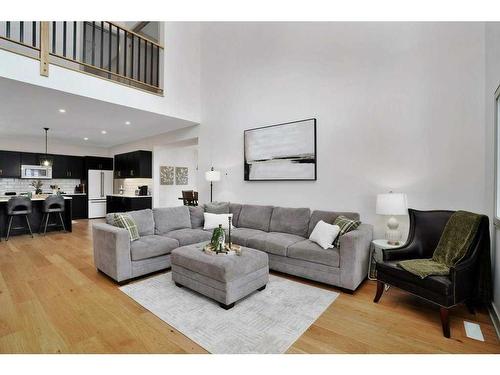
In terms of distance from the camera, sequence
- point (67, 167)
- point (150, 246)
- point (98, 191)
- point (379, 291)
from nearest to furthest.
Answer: point (379, 291) → point (150, 246) → point (67, 167) → point (98, 191)

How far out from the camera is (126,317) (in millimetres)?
2170

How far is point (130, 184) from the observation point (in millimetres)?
8172

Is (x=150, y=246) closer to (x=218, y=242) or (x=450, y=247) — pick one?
(x=218, y=242)

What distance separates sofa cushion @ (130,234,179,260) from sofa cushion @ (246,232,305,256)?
108cm

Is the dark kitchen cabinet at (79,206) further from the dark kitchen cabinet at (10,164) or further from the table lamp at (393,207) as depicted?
the table lamp at (393,207)

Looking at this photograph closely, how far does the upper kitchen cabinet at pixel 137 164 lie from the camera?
23.4 ft

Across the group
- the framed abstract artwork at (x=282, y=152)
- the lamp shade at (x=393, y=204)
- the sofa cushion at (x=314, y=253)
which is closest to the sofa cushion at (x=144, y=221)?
the framed abstract artwork at (x=282, y=152)

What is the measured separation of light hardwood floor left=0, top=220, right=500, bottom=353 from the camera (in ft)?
5.83

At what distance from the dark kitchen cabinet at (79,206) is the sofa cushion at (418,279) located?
8.75 m

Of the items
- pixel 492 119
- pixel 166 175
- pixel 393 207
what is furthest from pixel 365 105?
pixel 166 175

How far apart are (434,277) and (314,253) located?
1127 mm

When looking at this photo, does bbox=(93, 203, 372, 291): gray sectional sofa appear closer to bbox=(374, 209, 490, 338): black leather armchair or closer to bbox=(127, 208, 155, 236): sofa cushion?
bbox=(127, 208, 155, 236): sofa cushion
